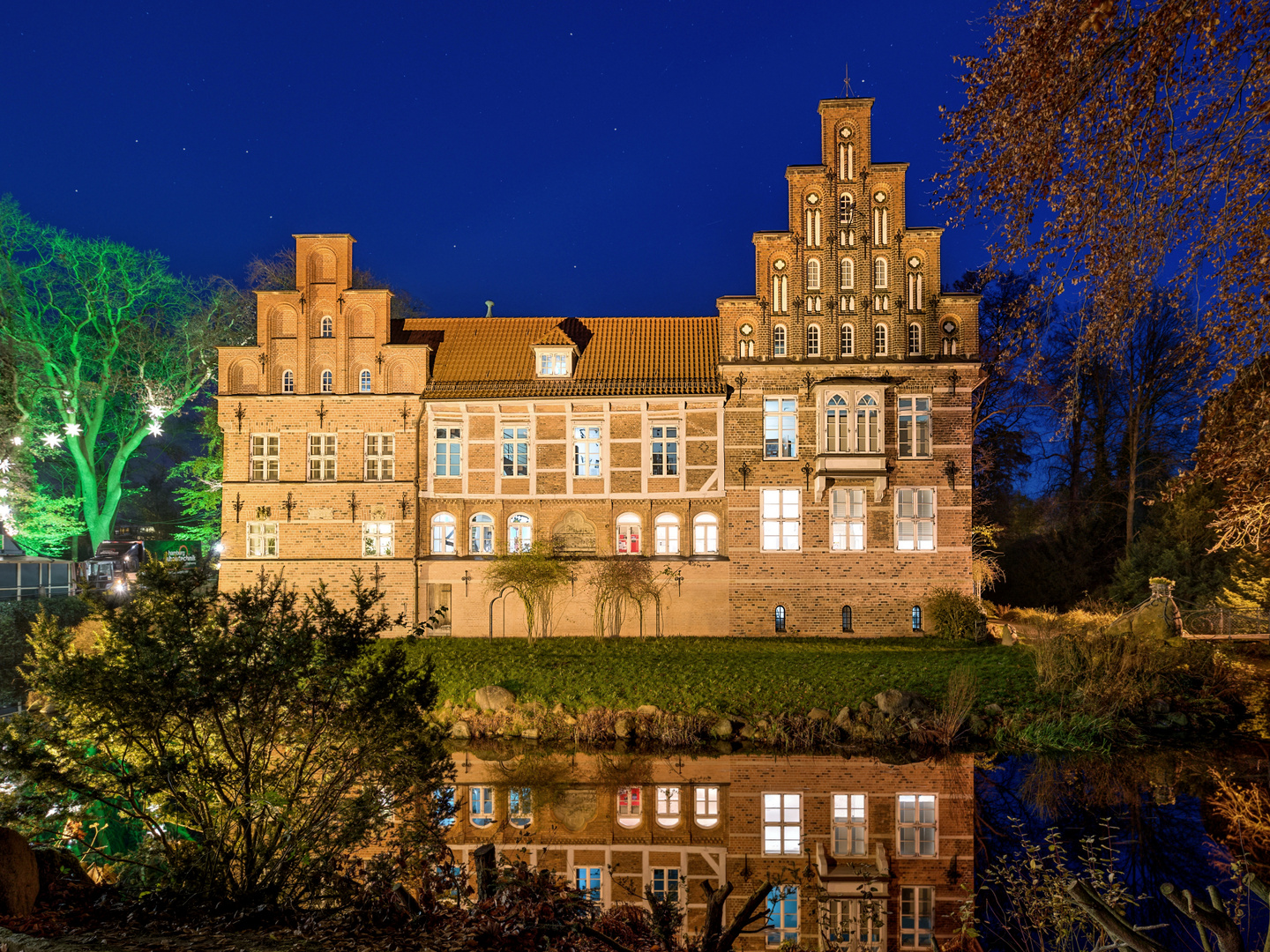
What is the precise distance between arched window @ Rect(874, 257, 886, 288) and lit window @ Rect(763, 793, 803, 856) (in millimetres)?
15325

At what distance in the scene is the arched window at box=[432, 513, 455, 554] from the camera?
24.1 meters

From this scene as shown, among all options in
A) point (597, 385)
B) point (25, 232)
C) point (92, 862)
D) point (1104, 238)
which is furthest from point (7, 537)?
point (1104, 238)

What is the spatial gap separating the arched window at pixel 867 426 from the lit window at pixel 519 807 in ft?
45.4

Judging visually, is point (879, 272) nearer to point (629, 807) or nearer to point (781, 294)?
point (781, 294)

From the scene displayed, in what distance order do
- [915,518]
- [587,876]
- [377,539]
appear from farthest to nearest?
1. [377,539]
2. [915,518]
3. [587,876]

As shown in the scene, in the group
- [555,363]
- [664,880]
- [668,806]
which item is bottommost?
[664,880]

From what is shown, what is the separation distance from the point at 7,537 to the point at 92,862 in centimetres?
2608

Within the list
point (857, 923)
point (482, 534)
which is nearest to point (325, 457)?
point (482, 534)

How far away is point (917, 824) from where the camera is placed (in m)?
11.5

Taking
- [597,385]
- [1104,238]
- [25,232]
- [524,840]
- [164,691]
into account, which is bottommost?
[524,840]

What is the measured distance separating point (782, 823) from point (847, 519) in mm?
12675

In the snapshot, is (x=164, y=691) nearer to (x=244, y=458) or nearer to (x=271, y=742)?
(x=271, y=742)

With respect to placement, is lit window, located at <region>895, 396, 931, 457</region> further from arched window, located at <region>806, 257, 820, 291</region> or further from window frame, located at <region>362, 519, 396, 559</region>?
window frame, located at <region>362, 519, 396, 559</region>

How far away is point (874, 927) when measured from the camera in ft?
25.3
